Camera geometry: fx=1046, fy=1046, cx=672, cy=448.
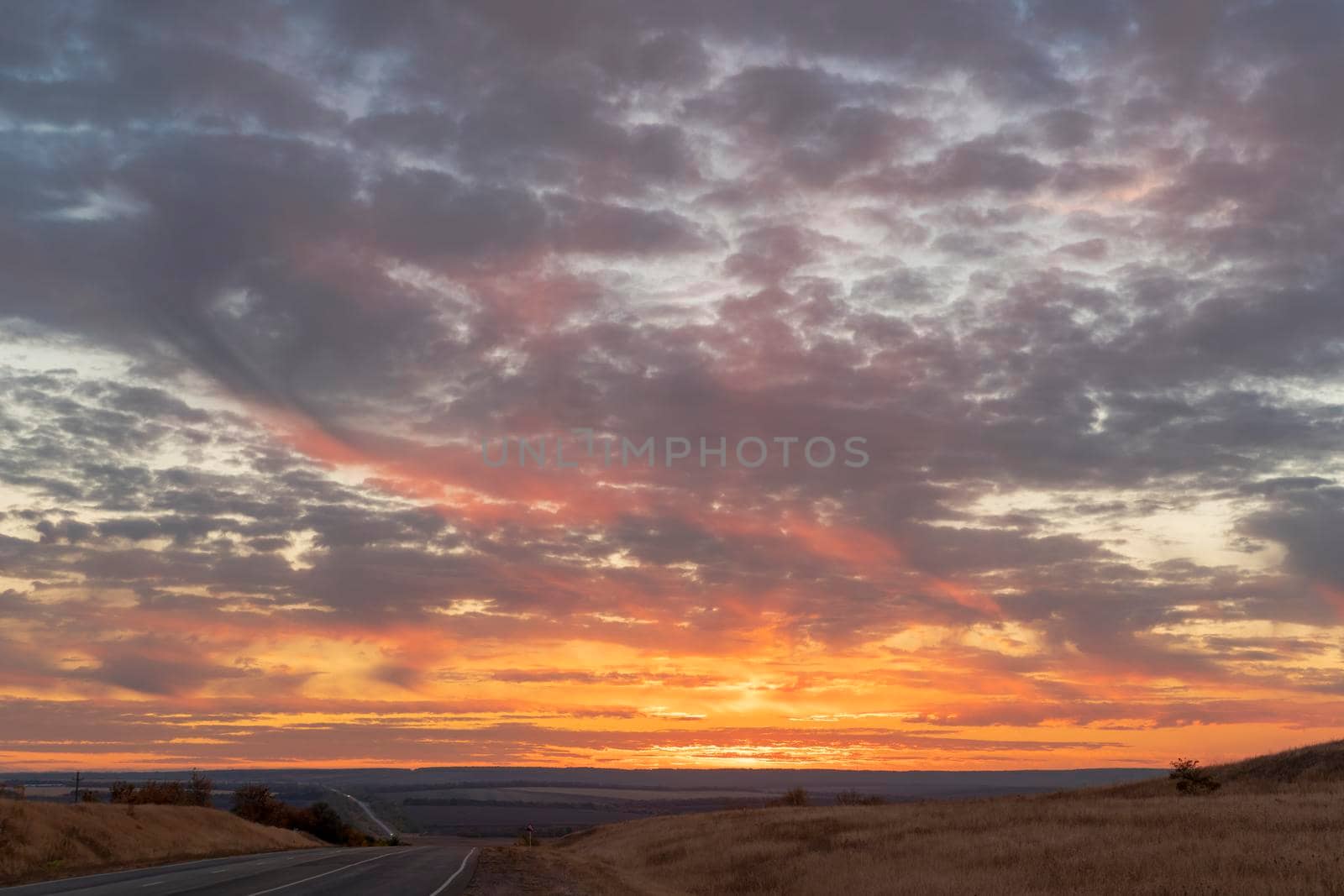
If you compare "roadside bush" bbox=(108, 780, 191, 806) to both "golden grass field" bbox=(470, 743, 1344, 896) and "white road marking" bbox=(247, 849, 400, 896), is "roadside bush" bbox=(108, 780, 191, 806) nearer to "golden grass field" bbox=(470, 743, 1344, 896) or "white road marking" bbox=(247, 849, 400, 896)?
"white road marking" bbox=(247, 849, 400, 896)

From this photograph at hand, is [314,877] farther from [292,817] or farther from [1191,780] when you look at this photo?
[292,817]

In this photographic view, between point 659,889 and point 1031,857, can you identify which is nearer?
point 1031,857

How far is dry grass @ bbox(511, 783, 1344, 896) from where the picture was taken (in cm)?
2555

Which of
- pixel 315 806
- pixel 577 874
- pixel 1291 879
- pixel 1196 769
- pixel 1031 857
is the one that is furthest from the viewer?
pixel 315 806

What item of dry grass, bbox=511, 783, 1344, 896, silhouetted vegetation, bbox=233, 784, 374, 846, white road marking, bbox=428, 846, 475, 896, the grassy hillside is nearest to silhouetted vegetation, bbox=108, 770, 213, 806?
silhouetted vegetation, bbox=233, 784, 374, 846

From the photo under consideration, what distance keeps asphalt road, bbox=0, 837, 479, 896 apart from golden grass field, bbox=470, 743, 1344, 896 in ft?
Answer: 6.99

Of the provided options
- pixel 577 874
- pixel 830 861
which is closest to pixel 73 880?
pixel 577 874

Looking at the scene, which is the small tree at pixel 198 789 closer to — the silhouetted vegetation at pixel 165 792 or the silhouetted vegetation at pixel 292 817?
the silhouetted vegetation at pixel 165 792

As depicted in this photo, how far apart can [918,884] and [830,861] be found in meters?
8.80

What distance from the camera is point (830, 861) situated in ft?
120

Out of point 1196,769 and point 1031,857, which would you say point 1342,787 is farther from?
point 1031,857

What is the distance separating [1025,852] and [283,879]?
2280 cm

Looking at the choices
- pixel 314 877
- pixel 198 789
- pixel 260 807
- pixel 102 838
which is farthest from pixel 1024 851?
pixel 260 807

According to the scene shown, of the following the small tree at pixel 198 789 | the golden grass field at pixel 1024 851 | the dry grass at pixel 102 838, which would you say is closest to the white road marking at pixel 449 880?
the golden grass field at pixel 1024 851
